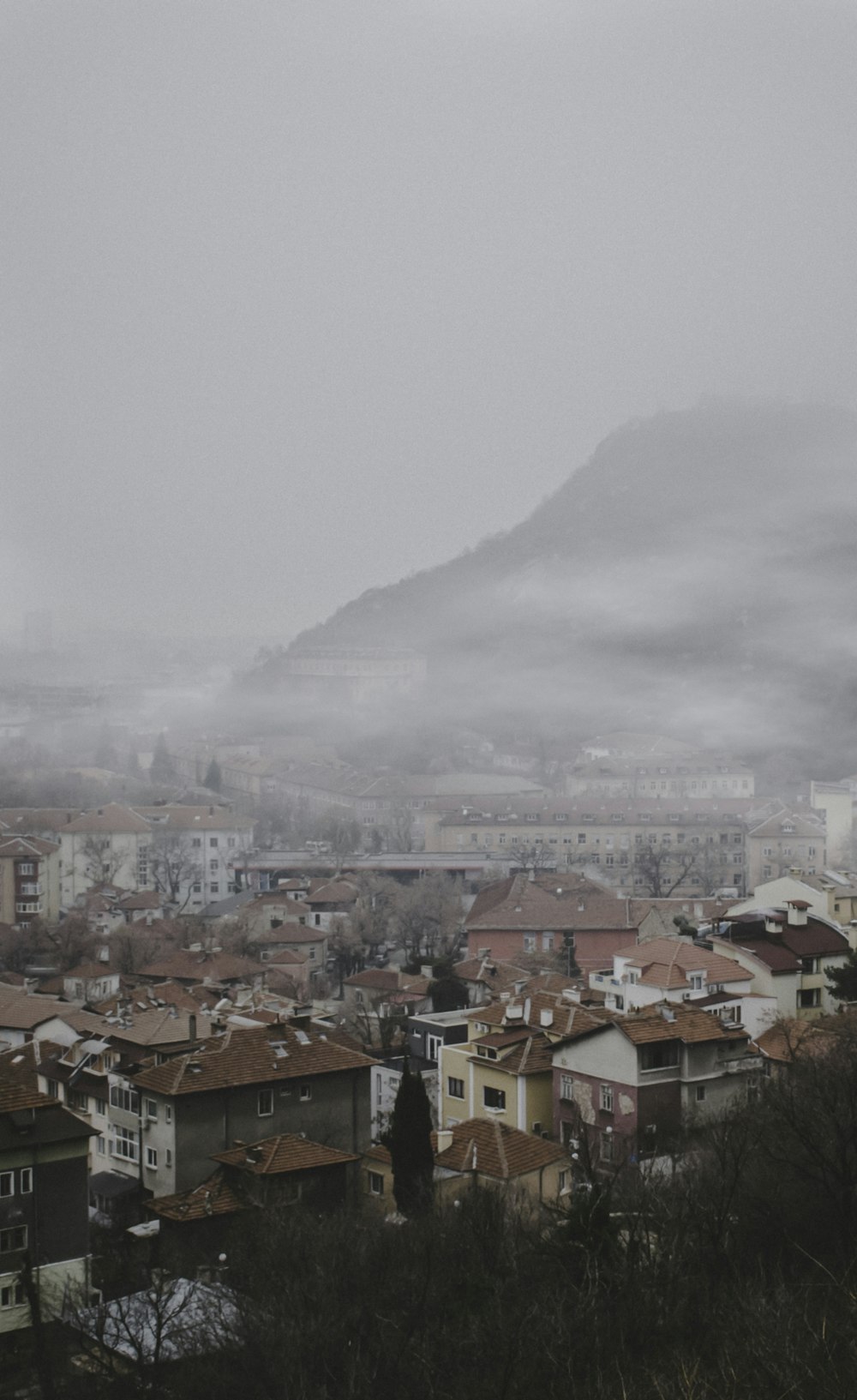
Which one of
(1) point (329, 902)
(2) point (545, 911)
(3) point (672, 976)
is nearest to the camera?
(3) point (672, 976)

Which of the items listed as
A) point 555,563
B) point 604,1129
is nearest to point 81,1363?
point 604,1129

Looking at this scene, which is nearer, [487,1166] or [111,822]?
[487,1166]

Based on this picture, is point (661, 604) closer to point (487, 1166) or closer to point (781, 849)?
point (781, 849)

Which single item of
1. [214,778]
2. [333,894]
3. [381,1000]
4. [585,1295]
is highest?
[214,778]

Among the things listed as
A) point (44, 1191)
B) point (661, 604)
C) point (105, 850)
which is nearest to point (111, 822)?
point (105, 850)

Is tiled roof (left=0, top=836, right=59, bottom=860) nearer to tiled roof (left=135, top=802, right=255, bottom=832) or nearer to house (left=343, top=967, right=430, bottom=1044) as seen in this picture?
tiled roof (left=135, top=802, right=255, bottom=832)

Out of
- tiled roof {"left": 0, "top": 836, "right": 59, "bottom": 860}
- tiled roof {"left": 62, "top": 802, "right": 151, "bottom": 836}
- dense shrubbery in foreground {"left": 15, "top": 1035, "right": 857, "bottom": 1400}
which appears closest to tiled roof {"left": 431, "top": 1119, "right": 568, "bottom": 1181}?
dense shrubbery in foreground {"left": 15, "top": 1035, "right": 857, "bottom": 1400}

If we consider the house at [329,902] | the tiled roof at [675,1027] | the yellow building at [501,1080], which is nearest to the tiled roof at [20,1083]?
the yellow building at [501,1080]
